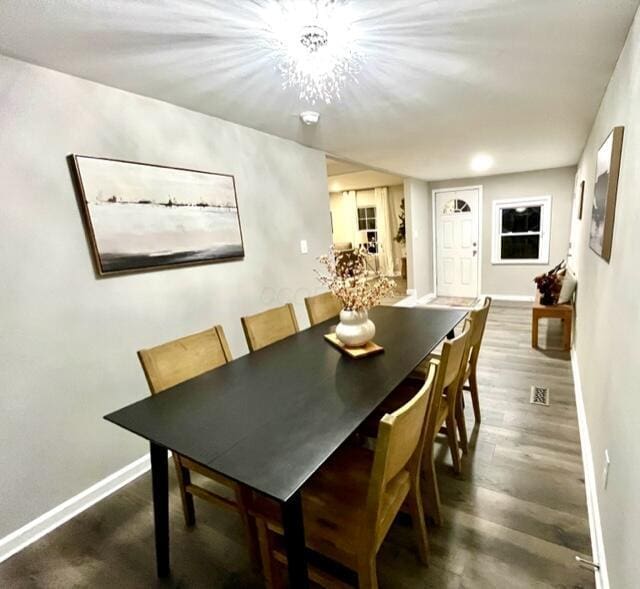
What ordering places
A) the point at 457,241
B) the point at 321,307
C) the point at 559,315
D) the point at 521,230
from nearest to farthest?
1. the point at 321,307
2. the point at 559,315
3. the point at 521,230
4. the point at 457,241

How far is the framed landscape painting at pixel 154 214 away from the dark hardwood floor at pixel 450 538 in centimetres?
136

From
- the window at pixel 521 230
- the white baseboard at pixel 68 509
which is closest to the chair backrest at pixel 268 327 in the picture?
the white baseboard at pixel 68 509

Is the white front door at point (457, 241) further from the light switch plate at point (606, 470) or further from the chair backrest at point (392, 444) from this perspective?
the chair backrest at point (392, 444)

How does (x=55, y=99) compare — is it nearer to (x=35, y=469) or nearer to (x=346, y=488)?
(x=35, y=469)

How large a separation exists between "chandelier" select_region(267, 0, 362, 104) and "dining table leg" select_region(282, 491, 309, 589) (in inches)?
65.6

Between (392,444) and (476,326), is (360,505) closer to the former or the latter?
(392,444)

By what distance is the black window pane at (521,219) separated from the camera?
5.63 m

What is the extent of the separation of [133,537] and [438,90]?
300 cm

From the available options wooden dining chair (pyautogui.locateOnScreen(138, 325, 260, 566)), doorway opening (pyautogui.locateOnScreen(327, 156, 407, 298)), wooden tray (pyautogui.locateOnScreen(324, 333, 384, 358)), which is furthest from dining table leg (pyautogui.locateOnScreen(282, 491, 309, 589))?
doorway opening (pyautogui.locateOnScreen(327, 156, 407, 298))

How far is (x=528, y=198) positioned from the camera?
5.58 metres

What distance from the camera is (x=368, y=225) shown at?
27.5 feet

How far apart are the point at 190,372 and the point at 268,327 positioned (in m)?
0.64

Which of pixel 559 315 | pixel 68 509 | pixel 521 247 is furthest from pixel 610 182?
pixel 521 247

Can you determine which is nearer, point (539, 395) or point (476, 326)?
point (476, 326)
